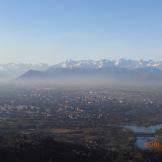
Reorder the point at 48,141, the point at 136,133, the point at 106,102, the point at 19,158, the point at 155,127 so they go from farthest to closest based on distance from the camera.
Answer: the point at 106,102 → the point at 155,127 → the point at 136,133 → the point at 48,141 → the point at 19,158

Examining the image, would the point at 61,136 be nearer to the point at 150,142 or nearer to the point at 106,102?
the point at 150,142

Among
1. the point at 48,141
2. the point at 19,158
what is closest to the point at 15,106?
the point at 48,141

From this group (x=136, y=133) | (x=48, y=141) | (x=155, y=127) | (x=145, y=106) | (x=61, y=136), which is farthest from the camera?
(x=145, y=106)

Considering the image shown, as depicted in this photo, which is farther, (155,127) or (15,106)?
(15,106)

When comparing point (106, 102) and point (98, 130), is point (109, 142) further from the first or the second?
point (106, 102)

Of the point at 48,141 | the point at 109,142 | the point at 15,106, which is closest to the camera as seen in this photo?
the point at 48,141

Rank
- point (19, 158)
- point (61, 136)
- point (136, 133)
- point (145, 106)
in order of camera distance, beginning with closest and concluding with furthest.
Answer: point (19, 158), point (61, 136), point (136, 133), point (145, 106)

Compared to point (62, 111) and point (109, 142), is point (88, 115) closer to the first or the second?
point (62, 111)

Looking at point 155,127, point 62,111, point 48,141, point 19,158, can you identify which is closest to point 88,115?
point 62,111

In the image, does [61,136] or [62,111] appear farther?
[62,111]
